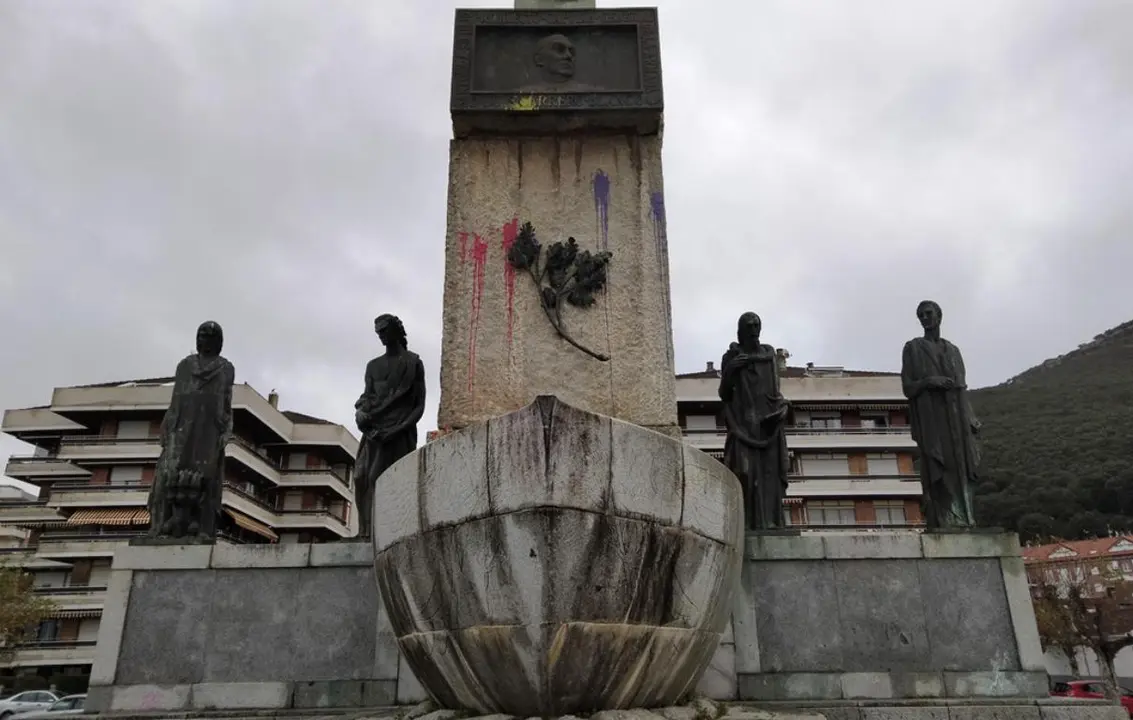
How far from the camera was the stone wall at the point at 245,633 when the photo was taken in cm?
616

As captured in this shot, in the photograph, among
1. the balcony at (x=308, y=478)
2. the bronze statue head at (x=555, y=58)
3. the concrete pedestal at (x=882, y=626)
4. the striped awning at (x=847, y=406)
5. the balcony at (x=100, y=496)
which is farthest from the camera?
the balcony at (x=308, y=478)

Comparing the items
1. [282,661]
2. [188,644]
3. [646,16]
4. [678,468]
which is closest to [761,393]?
[678,468]

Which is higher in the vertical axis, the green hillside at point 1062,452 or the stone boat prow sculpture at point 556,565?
the green hillside at point 1062,452

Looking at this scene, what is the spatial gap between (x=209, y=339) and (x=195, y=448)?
1.02 m

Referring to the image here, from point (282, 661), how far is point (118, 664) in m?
1.26

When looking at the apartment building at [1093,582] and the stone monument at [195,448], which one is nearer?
the stone monument at [195,448]

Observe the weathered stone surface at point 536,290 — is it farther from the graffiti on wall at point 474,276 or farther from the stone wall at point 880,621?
the stone wall at point 880,621

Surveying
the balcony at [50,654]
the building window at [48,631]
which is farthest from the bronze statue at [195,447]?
the building window at [48,631]

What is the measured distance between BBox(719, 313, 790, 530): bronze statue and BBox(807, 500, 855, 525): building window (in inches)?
1498

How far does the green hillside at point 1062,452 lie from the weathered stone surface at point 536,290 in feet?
138

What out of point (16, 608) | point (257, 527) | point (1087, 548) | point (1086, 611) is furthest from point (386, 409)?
point (1087, 548)

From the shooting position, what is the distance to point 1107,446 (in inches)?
3056

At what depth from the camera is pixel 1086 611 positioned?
28.8m

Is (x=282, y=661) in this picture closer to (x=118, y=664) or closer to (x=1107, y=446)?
(x=118, y=664)
